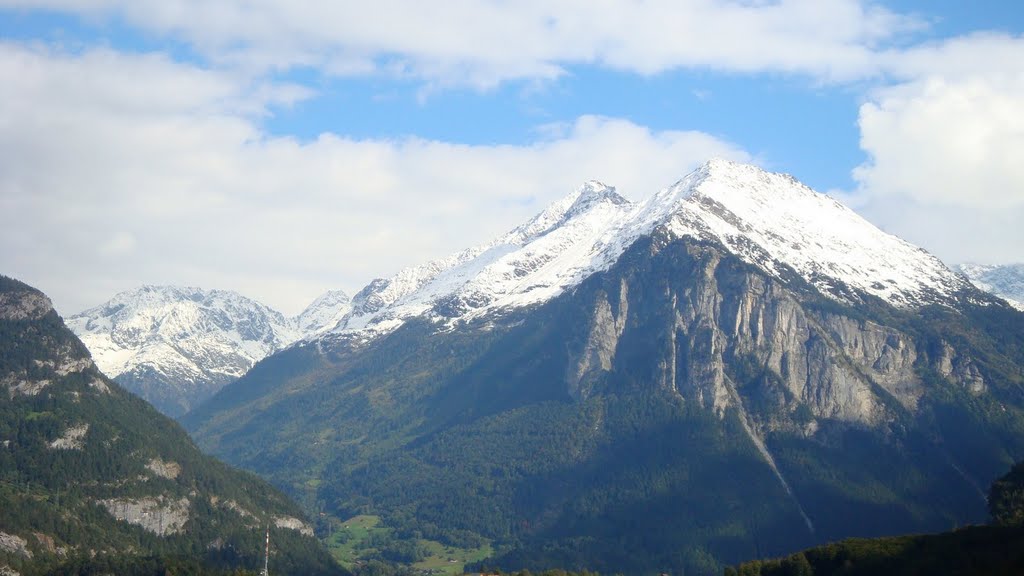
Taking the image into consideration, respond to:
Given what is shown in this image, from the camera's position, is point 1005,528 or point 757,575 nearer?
point 1005,528

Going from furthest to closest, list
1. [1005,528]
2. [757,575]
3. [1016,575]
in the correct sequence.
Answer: [757,575], [1005,528], [1016,575]

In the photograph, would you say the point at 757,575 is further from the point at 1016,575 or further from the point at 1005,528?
the point at 1016,575

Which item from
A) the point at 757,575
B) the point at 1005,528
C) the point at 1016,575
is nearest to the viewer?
the point at 1016,575

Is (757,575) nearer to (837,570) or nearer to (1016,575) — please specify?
(837,570)

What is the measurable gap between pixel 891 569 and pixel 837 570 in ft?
29.6

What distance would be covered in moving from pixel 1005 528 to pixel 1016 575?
102ft

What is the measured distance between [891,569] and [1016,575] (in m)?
31.8

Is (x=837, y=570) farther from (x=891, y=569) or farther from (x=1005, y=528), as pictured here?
(x=1005, y=528)

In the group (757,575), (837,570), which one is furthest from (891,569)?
(757,575)

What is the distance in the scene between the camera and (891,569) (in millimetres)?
171500

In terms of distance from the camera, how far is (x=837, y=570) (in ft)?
584

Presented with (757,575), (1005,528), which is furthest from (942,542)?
(757,575)

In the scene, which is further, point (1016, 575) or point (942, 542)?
point (942, 542)

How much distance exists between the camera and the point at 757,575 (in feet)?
611
